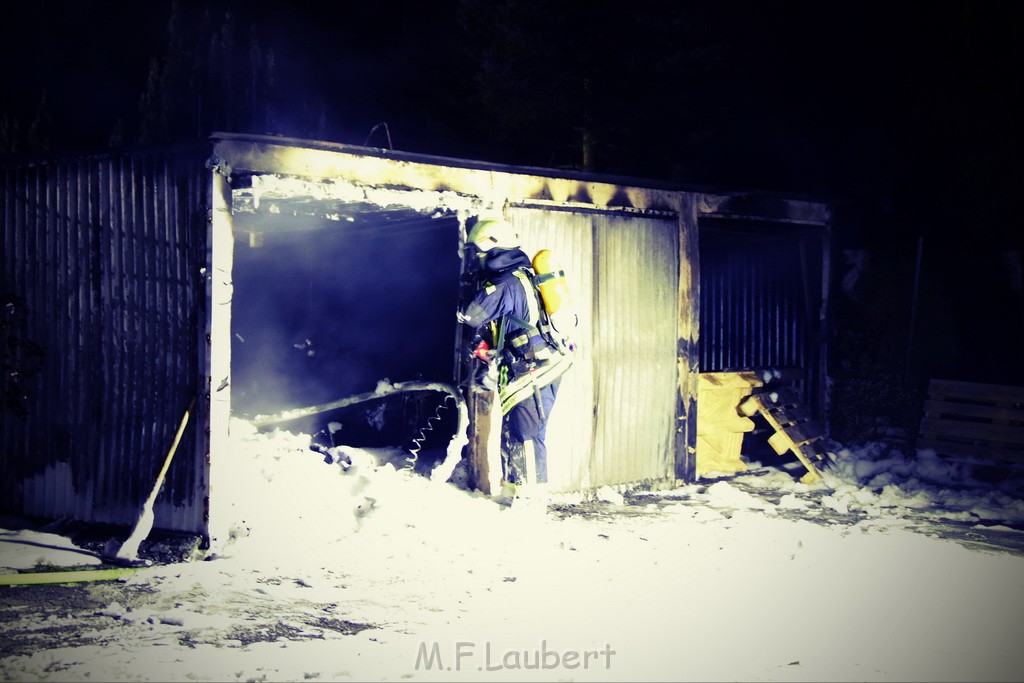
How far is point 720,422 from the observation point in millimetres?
8789

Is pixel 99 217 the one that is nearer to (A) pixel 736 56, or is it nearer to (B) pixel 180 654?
(B) pixel 180 654

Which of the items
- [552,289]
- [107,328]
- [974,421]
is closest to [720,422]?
[974,421]

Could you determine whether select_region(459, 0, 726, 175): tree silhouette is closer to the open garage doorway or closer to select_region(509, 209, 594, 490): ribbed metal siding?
the open garage doorway

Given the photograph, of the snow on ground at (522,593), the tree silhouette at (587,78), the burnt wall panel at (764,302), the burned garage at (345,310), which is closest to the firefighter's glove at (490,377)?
the burned garage at (345,310)

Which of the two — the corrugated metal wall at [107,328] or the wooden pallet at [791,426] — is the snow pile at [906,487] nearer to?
the wooden pallet at [791,426]

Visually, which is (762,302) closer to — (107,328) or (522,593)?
(522,593)

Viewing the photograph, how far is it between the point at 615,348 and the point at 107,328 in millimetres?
4852

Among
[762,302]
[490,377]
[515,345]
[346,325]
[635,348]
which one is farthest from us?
[346,325]

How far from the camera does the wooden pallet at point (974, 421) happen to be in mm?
8133

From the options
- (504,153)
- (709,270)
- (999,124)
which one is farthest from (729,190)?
(504,153)

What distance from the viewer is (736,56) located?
14.2m

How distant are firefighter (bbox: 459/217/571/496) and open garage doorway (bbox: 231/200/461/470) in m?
2.02

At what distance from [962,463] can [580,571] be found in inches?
215

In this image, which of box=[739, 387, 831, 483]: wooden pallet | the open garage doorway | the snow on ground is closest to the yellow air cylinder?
the snow on ground
